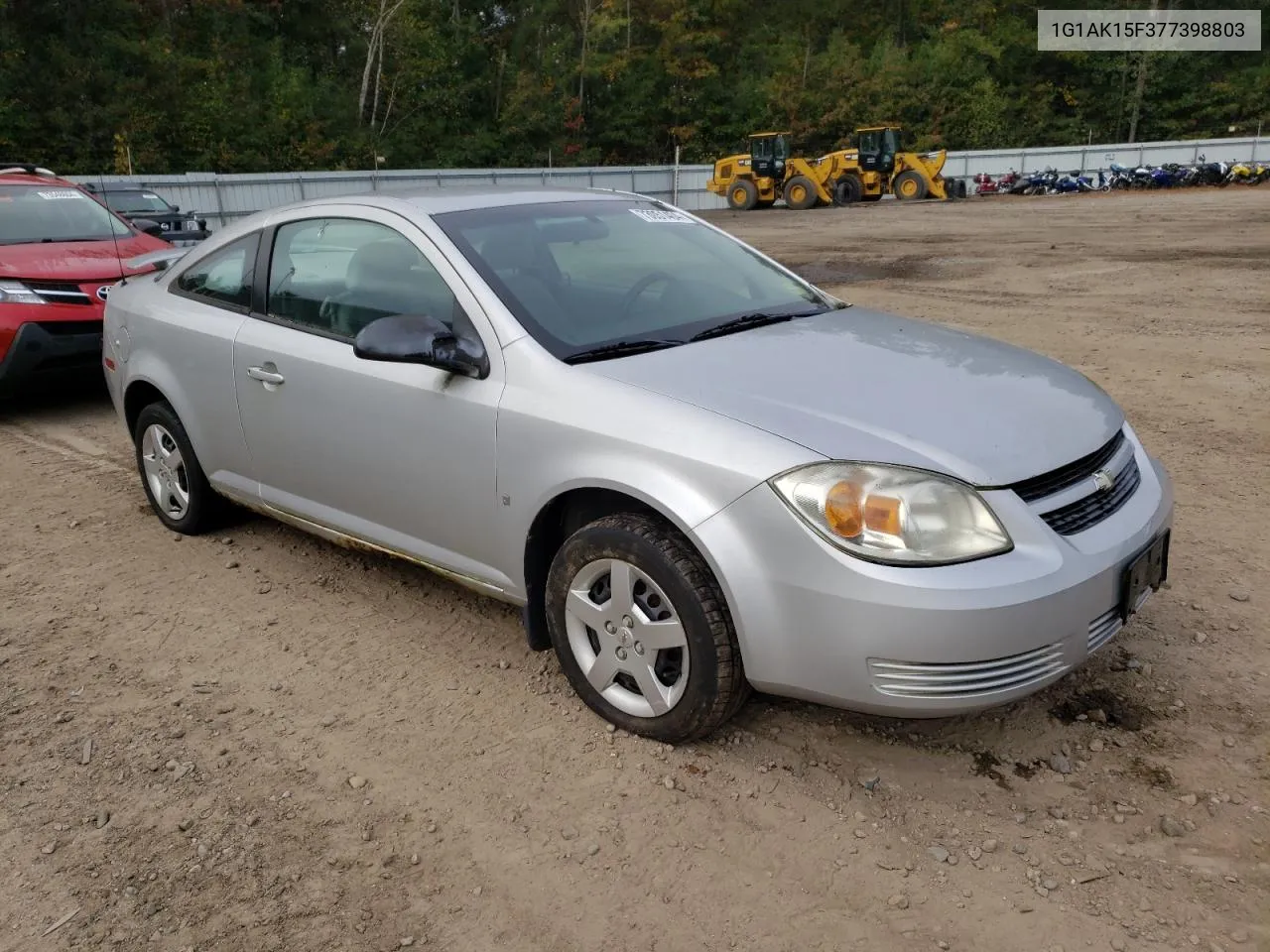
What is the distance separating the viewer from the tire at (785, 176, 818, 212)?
33369 millimetres

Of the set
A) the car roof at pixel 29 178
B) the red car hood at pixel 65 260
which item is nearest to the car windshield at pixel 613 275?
the red car hood at pixel 65 260

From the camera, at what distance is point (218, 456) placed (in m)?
4.42

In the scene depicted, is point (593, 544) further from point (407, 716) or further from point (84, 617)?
point (84, 617)

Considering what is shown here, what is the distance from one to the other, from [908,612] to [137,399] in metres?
3.93

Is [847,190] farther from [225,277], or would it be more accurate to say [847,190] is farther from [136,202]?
[225,277]

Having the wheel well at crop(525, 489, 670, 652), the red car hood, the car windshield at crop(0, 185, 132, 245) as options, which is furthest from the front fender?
the car windshield at crop(0, 185, 132, 245)

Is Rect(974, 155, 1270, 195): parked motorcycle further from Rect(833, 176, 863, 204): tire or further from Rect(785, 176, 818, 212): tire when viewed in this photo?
Rect(785, 176, 818, 212): tire

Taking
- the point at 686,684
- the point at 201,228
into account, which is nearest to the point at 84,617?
the point at 686,684

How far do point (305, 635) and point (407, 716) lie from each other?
2.58 ft

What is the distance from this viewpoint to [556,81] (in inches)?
2009

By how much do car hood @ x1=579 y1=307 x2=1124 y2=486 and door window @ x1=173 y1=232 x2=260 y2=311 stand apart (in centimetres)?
189

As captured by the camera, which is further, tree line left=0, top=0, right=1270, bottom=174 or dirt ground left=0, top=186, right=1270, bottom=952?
tree line left=0, top=0, right=1270, bottom=174

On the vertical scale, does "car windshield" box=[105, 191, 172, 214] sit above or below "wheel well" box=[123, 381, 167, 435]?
above

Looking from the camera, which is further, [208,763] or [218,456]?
[218,456]
